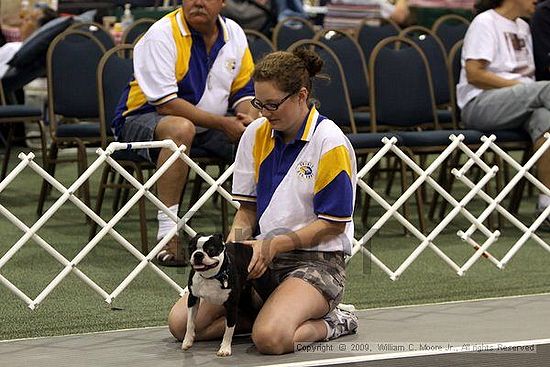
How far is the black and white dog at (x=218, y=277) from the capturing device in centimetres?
315

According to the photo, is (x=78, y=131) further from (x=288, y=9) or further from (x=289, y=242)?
(x=288, y=9)

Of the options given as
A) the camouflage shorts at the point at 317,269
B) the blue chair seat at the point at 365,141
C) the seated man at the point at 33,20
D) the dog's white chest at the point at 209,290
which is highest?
the dog's white chest at the point at 209,290

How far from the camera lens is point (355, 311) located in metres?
3.91

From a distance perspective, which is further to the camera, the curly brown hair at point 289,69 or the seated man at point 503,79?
the seated man at point 503,79

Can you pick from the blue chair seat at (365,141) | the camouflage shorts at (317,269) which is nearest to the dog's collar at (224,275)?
the camouflage shorts at (317,269)

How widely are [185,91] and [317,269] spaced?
4.69 ft

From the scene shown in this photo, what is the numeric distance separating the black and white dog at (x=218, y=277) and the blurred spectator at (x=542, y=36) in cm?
278

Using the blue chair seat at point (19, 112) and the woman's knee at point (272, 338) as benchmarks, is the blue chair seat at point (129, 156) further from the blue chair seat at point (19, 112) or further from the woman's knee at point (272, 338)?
the woman's knee at point (272, 338)

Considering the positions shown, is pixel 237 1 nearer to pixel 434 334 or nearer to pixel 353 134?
pixel 353 134

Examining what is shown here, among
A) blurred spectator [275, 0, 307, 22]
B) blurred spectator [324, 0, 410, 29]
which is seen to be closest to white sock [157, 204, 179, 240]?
blurred spectator [275, 0, 307, 22]

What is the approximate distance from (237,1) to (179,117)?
2.75 m

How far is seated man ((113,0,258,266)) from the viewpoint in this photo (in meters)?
4.48

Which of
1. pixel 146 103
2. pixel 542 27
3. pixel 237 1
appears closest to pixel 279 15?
pixel 237 1

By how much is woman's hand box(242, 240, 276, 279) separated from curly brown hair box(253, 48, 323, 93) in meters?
0.42
